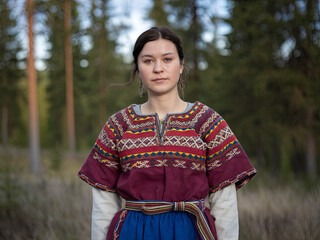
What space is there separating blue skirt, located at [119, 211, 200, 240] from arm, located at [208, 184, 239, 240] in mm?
150

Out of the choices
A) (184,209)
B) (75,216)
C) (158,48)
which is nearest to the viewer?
(184,209)

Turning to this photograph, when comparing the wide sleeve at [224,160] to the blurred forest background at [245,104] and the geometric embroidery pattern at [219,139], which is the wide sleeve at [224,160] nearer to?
the geometric embroidery pattern at [219,139]

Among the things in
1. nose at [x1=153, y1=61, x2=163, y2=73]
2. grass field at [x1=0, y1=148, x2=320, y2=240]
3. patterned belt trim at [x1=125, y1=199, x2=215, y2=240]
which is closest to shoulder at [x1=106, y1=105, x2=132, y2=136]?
nose at [x1=153, y1=61, x2=163, y2=73]

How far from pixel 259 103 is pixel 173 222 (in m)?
10.9

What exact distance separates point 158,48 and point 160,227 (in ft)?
3.65

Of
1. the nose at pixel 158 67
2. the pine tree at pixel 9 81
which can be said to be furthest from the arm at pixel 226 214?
the pine tree at pixel 9 81

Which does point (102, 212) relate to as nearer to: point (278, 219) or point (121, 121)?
point (121, 121)

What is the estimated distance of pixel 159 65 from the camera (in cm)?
205

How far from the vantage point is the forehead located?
6.82 ft

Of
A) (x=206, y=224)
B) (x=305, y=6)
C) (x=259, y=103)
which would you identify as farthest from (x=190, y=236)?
(x=259, y=103)

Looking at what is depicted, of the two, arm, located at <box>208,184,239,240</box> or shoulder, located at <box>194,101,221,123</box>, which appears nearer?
arm, located at <box>208,184,239,240</box>

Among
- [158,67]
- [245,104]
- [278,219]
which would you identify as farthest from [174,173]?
[245,104]

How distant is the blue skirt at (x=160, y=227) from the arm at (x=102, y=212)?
0.64ft

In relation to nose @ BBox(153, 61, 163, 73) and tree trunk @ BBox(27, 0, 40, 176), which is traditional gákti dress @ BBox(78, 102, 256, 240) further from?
tree trunk @ BBox(27, 0, 40, 176)
